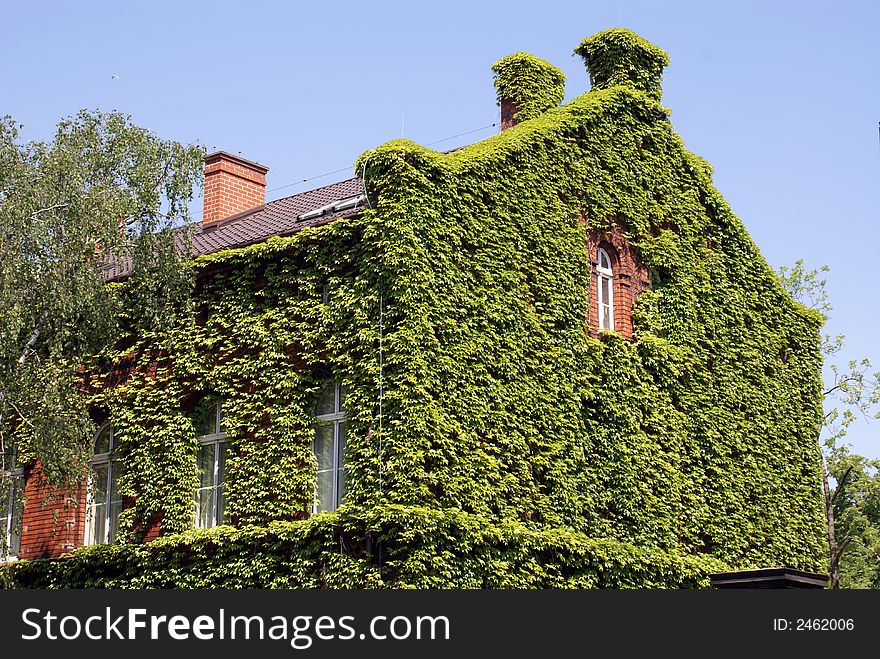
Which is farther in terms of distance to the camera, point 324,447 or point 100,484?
point 100,484

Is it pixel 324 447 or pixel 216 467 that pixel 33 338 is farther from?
pixel 324 447

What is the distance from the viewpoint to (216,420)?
24.1m

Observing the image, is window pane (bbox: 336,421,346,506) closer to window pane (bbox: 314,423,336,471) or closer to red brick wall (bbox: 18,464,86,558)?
window pane (bbox: 314,423,336,471)

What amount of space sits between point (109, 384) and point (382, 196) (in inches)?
267

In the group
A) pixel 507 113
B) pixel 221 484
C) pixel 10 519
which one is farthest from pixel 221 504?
Answer: pixel 507 113

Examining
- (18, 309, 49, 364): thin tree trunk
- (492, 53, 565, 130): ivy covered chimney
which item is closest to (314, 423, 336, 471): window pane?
(18, 309, 49, 364): thin tree trunk

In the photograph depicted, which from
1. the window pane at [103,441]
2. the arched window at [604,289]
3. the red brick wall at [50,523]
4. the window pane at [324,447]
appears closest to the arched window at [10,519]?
the red brick wall at [50,523]

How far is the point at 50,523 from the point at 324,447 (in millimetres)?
6227

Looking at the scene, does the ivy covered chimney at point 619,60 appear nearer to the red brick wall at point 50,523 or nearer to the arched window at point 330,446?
the arched window at point 330,446

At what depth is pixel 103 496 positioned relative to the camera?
82.5 ft

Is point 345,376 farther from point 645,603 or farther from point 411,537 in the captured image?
point 645,603

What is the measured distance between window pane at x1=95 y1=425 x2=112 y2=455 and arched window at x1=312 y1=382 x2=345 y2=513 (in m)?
4.99

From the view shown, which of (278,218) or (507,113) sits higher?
(507,113)

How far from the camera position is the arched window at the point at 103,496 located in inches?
979
